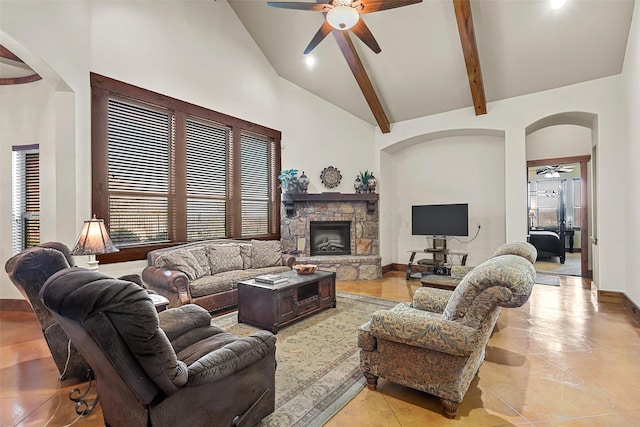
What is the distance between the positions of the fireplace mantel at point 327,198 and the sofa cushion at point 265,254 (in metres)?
1.07

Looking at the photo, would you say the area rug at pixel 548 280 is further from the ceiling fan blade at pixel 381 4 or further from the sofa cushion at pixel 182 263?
the sofa cushion at pixel 182 263

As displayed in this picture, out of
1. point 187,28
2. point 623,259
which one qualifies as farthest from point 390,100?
point 623,259

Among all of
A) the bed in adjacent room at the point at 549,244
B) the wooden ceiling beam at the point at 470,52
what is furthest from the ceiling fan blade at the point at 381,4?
the bed in adjacent room at the point at 549,244

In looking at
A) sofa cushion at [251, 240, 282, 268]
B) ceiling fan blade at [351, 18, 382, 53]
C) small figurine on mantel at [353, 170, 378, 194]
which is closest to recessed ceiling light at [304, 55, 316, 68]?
ceiling fan blade at [351, 18, 382, 53]

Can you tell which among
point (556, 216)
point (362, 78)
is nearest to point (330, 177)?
point (362, 78)

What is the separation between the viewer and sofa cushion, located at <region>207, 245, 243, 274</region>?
460 centimetres

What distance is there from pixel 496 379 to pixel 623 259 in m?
3.70

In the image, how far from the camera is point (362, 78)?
550cm

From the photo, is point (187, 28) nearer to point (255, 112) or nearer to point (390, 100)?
point (255, 112)

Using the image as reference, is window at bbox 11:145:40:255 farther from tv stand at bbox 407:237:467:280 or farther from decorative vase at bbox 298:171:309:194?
tv stand at bbox 407:237:467:280

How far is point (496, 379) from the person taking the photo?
2492mm

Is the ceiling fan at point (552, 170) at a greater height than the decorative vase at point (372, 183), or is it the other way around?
the ceiling fan at point (552, 170)

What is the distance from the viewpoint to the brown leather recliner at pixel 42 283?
2.14 meters

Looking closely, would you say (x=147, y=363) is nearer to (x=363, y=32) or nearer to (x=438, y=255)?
(x=363, y=32)
